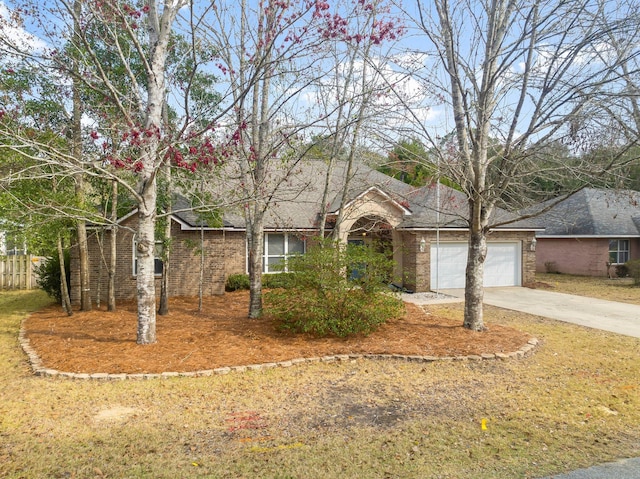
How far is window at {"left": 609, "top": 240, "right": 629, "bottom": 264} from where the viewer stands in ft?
76.3

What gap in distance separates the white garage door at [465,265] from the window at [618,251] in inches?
342

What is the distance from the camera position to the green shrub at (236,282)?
1541cm

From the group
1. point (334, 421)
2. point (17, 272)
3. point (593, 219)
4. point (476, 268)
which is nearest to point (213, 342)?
point (334, 421)

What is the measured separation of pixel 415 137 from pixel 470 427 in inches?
220

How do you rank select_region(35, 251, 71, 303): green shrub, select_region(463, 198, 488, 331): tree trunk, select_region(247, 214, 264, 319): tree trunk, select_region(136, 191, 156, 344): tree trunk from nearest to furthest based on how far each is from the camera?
1. select_region(136, 191, 156, 344): tree trunk
2. select_region(463, 198, 488, 331): tree trunk
3. select_region(247, 214, 264, 319): tree trunk
4. select_region(35, 251, 71, 303): green shrub

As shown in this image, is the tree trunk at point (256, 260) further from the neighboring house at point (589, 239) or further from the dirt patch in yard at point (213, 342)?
the neighboring house at point (589, 239)

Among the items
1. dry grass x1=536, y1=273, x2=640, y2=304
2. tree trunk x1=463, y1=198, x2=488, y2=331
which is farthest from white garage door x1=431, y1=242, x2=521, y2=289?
tree trunk x1=463, y1=198, x2=488, y2=331

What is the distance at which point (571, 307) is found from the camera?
13.1 metres

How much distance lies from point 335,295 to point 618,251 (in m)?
21.7

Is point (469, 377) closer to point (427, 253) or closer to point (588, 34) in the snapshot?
point (588, 34)

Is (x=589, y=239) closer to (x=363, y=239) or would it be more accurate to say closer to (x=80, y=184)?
(x=363, y=239)

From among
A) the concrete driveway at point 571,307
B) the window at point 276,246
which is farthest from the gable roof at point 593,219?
the window at point 276,246

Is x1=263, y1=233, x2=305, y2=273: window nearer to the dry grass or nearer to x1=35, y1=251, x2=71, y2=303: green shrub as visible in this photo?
x1=35, y1=251, x2=71, y2=303: green shrub

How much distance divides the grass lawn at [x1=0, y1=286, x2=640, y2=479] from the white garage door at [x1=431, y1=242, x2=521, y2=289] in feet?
33.2
